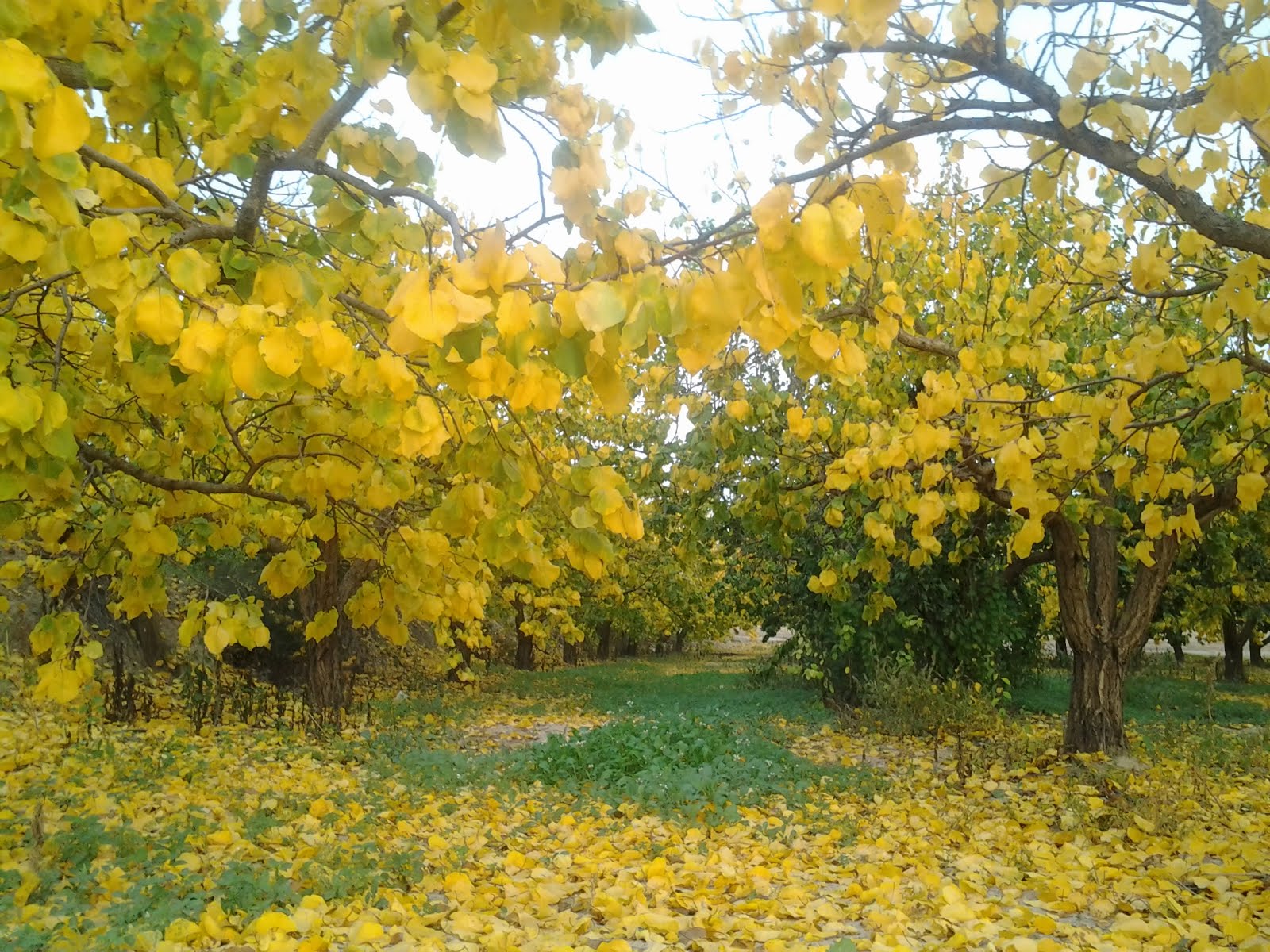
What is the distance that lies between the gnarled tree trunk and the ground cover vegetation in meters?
0.03

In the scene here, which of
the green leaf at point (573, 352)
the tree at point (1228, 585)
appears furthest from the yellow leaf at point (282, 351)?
the tree at point (1228, 585)

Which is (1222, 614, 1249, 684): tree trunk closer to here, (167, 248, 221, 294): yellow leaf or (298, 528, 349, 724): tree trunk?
(298, 528, 349, 724): tree trunk

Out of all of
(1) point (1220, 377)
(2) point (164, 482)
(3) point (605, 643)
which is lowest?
(3) point (605, 643)

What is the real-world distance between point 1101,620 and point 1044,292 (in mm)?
3898

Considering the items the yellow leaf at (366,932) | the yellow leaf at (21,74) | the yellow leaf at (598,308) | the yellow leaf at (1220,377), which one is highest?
the yellow leaf at (1220,377)

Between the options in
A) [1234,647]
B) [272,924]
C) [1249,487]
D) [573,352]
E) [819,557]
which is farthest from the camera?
[1234,647]

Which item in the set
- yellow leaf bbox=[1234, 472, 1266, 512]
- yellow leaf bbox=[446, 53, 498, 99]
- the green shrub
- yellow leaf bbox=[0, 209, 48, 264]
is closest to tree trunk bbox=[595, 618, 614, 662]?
the green shrub

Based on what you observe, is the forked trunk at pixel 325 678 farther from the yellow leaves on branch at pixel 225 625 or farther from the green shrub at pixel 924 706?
the yellow leaves on branch at pixel 225 625

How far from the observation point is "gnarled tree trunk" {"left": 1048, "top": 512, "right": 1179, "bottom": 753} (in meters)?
7.17

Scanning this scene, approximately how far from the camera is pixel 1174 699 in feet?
43.7

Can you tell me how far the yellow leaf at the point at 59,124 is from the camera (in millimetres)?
A: 1450

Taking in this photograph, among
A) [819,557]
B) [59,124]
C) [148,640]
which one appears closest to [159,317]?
[59,124]

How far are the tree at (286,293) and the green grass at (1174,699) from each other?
29.3 ft

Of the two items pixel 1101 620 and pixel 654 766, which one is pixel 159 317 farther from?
pixel 1101 620
